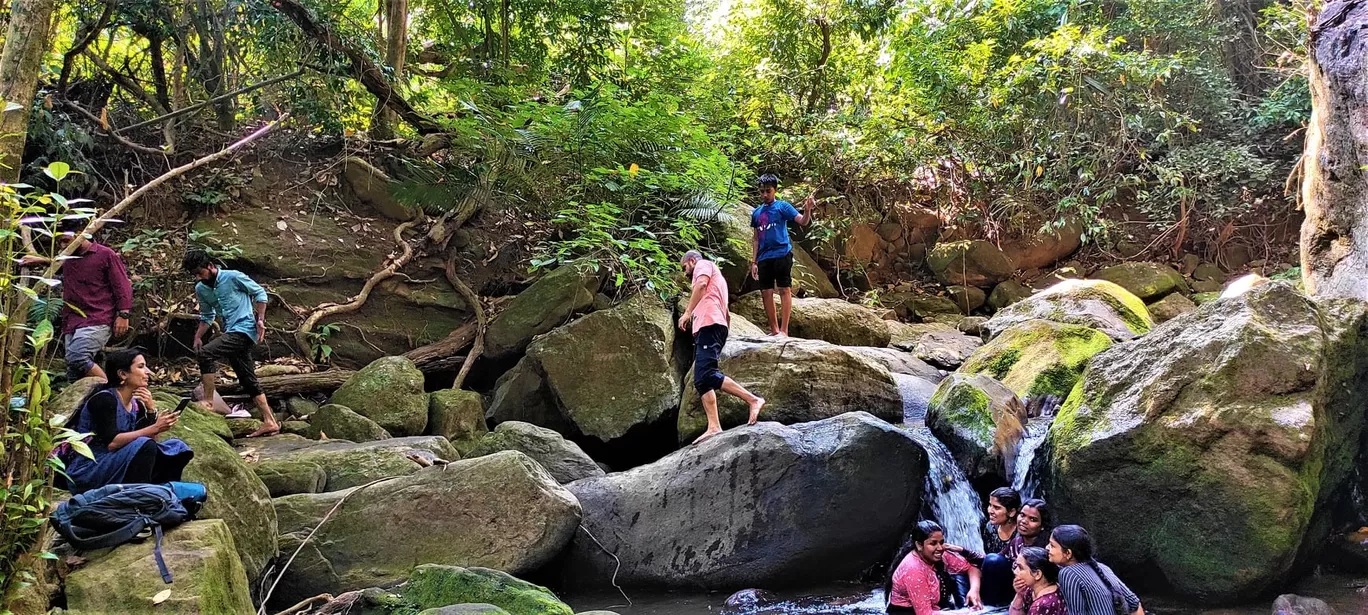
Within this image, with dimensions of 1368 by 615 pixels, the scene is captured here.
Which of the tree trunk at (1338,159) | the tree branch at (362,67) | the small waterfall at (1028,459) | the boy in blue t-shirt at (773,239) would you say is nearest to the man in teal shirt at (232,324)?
the tree branch at (362,67)

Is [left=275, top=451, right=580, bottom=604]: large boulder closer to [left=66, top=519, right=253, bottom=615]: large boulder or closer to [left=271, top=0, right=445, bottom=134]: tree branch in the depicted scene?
[left=66, top=519, right=253, bottom=615]: large boulder

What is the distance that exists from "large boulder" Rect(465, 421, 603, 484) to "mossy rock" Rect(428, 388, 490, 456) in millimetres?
723

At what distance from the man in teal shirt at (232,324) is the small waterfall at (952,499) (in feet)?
19.9

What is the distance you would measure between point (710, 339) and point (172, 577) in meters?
4.22

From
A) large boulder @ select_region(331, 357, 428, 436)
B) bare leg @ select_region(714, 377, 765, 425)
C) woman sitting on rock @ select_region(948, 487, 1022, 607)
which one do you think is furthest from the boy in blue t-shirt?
large boulder @ select_region(331, 357, 428, 436)

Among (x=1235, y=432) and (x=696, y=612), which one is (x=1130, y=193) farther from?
(x=696, y=612)

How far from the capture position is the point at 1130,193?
14.9m

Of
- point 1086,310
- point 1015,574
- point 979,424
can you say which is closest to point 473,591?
point 1015,574

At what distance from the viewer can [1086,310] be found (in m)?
9.62

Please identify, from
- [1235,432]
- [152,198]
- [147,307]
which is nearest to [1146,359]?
[1235,432]

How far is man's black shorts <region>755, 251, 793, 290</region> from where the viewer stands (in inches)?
335

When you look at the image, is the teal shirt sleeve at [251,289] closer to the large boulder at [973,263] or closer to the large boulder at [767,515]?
the large boulder at [767,515]

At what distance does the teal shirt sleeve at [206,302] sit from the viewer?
24.3ft

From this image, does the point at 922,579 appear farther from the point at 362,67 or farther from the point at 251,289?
the point at 362,67
